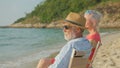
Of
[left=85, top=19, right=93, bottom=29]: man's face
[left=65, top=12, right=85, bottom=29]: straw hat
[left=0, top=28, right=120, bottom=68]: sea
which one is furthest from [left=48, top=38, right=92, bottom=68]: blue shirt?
[left=0, top=28, right=120, bottom=68]: sea

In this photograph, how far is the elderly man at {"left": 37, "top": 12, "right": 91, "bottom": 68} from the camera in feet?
11.3

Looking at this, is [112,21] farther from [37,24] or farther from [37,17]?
[37,17]

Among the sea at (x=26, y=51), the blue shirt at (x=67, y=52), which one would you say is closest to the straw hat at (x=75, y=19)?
the blue shirt at (x=67, y=52)

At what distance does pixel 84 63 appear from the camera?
3.62 m

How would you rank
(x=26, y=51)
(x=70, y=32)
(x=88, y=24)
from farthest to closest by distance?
(x=26, y=51) → (x=88, y=24) → (x=70, y=32)

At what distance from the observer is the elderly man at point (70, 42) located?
3438 millimetres

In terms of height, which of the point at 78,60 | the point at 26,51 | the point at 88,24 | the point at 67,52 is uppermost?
the point at 88,24

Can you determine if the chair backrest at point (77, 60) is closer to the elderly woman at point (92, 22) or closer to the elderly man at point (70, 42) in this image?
the elderly man at point (70, 42)

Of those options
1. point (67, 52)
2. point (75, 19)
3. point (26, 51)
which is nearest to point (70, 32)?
point (75, 19)

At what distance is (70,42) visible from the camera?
3.46 m

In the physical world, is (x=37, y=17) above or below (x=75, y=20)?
below

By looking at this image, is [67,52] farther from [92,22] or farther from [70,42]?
[92,22]

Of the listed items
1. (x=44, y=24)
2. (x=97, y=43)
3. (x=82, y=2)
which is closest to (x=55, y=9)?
(x=44, y=24)

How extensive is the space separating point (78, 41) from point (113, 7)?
2965 inches
